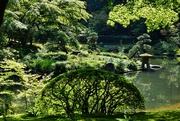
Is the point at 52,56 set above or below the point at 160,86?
above

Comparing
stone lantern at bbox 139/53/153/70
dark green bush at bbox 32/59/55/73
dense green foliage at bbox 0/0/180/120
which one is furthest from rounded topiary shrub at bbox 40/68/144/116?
stone lantern at bbox 139/53/153/70

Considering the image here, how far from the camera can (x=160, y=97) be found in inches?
591

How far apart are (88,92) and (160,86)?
12.3m

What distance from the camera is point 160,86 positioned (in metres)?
18.1

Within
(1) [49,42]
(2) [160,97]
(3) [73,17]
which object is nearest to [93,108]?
(2) [160,97]

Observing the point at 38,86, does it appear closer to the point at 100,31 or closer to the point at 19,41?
the point at 19,41

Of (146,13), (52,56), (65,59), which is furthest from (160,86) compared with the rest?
(146,13)

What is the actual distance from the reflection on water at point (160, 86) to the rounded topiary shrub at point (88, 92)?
22.2 ft

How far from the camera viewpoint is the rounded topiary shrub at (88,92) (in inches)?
251

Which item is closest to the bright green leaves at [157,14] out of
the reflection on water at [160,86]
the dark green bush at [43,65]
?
the reflection on water at [160,86]

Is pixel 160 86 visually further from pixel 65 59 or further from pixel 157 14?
pixel 157 14

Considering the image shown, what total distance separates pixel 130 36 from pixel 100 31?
15.9 ft

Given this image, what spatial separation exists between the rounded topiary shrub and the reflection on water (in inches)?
266

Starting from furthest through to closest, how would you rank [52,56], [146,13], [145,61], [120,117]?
[145,61] < [52,56] < [146,13] < [120,117]
